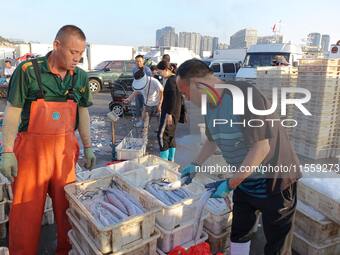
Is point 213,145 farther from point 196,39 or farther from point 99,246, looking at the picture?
point 196,39

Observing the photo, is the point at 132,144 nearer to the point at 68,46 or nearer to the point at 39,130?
the point at 39,130

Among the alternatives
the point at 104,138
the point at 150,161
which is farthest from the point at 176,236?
the point at 104,138

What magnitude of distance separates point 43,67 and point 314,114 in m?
5.67

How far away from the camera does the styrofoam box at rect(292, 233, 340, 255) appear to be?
337cm

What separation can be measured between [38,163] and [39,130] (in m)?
0.31

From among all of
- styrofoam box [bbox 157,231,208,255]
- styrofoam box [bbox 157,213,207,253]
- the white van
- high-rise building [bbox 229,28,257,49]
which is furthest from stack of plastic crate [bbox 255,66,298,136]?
high-rise building [bbox 229,28,257,49]

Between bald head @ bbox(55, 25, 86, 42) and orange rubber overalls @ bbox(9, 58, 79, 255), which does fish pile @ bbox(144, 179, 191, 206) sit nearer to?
orange rubber overalls @ bbox(9, 58, 79, 255)

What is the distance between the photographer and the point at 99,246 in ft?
8.57

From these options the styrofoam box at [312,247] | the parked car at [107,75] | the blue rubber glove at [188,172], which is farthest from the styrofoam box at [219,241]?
the parked car at [107,75]

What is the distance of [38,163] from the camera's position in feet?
9.25

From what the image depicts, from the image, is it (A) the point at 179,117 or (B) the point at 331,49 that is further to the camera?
(B) the point at 331,49

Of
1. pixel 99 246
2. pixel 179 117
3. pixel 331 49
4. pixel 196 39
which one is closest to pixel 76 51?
pixel 99 246

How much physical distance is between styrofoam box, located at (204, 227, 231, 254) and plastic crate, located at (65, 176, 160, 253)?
0.89 m

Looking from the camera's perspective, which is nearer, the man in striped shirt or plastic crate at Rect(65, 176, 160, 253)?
the man in striped shirt
